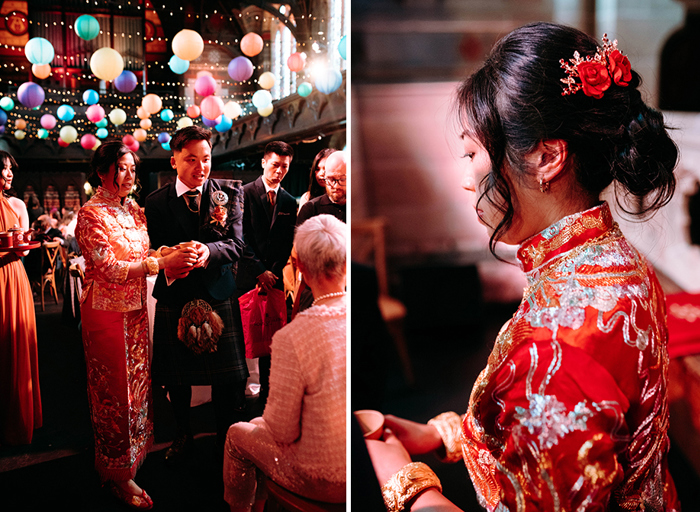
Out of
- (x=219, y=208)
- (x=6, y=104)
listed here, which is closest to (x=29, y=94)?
(x=6, y=104)

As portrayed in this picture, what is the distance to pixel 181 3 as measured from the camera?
3.46 ft

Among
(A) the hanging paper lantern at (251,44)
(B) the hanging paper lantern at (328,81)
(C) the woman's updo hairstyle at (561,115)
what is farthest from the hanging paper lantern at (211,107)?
(C) the woman's updo hairstyle at (561,115)

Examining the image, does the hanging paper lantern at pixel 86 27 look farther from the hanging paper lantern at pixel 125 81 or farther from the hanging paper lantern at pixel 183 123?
the hanging paper lantern at pixel 183 123

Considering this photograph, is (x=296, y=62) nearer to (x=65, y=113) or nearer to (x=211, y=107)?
(x=211, y=107)

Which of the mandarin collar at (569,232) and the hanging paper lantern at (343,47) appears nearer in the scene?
the mandarin collar at (569,232)

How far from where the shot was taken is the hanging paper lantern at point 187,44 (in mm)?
1056

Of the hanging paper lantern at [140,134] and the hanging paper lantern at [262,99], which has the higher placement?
the hanging paper lantern at [262,99]

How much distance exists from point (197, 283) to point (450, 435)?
0.66 metres

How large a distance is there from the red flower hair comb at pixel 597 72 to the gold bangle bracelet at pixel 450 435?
721 millimetres

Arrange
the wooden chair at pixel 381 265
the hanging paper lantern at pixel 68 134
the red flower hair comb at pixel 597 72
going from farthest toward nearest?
1. the wooden chair at pixel 381 265
2. the hanging paper lantern at pixel 68 134
3. the red flower hair comb at pixel 597 72

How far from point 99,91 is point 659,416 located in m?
1.28

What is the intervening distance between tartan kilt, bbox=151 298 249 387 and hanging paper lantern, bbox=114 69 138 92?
0.50 metres

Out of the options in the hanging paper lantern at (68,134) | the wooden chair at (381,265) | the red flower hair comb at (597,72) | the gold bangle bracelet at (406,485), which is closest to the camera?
the red flower hair comb at (597,72)

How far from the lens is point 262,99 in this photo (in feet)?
3.62
